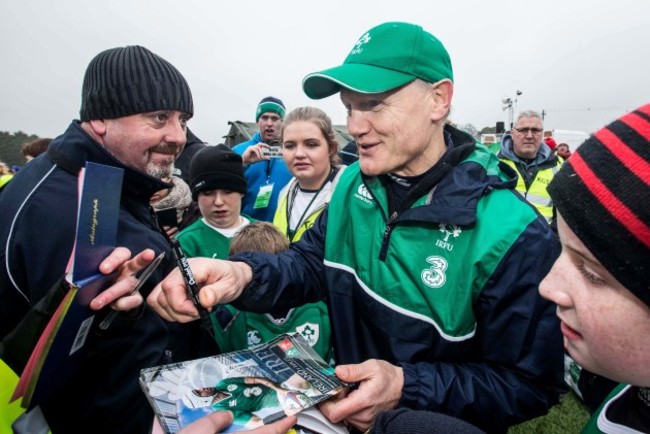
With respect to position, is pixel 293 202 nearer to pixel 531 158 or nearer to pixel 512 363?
pixel 512 363

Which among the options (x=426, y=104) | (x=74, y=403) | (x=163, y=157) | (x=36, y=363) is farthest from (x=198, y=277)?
(x=426, y=104)

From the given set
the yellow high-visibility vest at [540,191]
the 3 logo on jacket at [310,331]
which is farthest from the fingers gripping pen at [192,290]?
the yellow high-visibility vest at [540,191]

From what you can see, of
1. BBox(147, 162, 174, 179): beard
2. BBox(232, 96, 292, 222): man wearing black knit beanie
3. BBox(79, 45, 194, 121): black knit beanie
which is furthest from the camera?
BBox(232, 96, 292, 222): man wearing black knit beanie

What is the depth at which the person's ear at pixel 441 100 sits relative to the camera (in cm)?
172

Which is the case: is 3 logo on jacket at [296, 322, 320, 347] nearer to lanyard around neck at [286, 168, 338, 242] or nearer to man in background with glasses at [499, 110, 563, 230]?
lanyard around neck at [286, 168, 338, 242]

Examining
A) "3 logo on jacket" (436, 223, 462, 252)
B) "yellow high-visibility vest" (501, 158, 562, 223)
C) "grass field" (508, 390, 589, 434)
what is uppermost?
"3 logo on jacket" (436, 223, 462, 252)

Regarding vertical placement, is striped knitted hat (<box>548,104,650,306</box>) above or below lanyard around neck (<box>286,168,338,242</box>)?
above

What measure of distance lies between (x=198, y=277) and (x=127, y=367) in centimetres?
63

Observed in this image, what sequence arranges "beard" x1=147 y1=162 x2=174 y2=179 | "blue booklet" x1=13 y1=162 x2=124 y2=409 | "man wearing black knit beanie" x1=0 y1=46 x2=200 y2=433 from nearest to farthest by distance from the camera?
"blue booklet" x1=13 y1=162 x2=124 y2=409, "man wearing black knit beanie" x1=0 y1=46 x2=200 y2=433, "beard" x1=147 y1=162 x2=174 y2=179

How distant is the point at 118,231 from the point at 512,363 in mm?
1625

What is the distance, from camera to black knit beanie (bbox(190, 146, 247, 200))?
3.26m

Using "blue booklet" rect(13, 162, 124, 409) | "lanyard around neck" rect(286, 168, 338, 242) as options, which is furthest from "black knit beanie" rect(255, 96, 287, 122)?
"blue booklet" rect(13, 162, 124, 409)

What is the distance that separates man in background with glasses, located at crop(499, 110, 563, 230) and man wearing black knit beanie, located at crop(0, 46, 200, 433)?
5142 mm

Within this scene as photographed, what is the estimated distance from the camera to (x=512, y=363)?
4.41 ft
